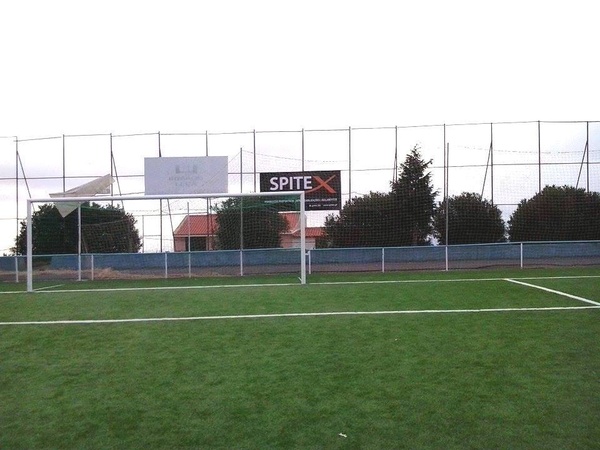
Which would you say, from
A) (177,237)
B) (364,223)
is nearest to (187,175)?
(177,237)

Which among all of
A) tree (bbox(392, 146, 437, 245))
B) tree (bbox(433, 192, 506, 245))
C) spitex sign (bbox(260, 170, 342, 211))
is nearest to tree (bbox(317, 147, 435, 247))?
tree (bbox(392, 146, 437, 245))

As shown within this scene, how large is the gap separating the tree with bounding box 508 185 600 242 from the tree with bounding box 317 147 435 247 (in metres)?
3.80

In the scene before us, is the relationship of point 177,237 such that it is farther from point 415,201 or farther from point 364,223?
point 415,201

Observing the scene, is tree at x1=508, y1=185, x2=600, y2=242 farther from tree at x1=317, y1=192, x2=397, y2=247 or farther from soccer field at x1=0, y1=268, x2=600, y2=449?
soccer field at x1=0, y1=268, x2=600, y2=449

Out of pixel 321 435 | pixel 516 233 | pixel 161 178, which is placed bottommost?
pixel 321 435

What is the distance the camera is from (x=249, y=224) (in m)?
20.0

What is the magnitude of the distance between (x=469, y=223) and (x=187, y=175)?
1176cm

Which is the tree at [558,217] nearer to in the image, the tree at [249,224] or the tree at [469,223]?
the tree at [469,223]

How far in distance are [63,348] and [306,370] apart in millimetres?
3372

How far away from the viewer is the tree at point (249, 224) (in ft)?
65.6

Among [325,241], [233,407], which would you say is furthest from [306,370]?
[325,241]

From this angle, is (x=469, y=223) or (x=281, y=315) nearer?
(x=281, y=315)

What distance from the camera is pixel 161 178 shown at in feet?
69.6

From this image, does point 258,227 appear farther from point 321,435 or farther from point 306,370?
point 321,435
